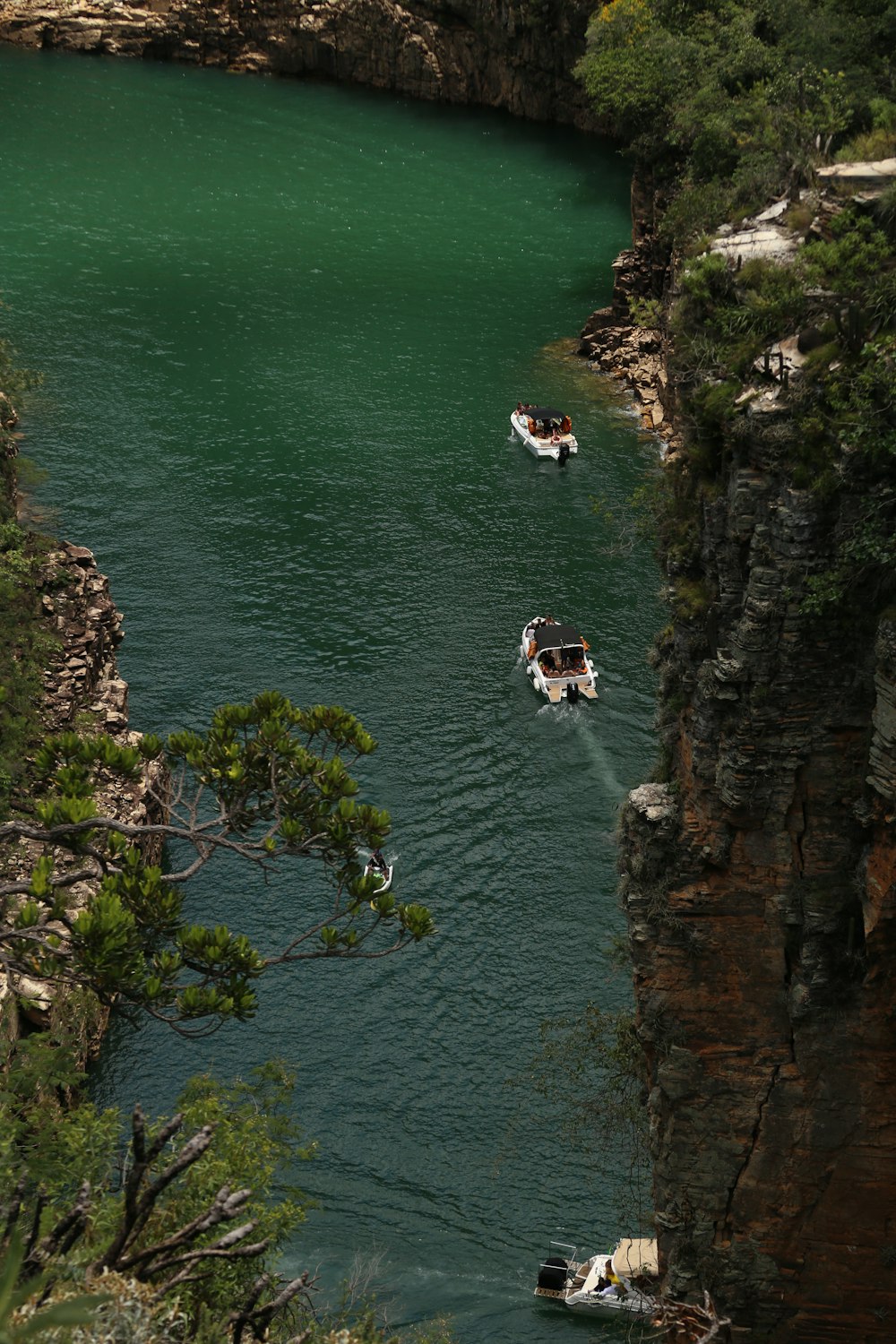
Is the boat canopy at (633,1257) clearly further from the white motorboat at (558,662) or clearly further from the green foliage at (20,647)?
the white motorboat at (558,662)

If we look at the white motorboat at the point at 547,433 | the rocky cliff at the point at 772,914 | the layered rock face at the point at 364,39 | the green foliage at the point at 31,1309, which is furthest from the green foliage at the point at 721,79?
the green foliage at the point at 31,1309

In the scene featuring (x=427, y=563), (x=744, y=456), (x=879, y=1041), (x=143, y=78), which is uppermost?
(x=143, y=78)

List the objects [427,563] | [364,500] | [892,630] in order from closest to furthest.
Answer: [892,630]
[427,563]
[364,500]

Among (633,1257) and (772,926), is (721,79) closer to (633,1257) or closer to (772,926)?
(633,1257)

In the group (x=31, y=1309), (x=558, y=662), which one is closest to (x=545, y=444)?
(x=558, y=662)

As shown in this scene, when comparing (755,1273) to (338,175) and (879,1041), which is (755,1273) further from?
(338,175)

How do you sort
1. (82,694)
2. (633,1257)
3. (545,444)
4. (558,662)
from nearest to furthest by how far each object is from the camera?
(633,1257), (82,694), (558,662), (545,444)

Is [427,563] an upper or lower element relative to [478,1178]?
upper

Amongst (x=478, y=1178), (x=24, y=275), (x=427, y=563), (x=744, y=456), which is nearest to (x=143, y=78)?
(x=24, y=275)
